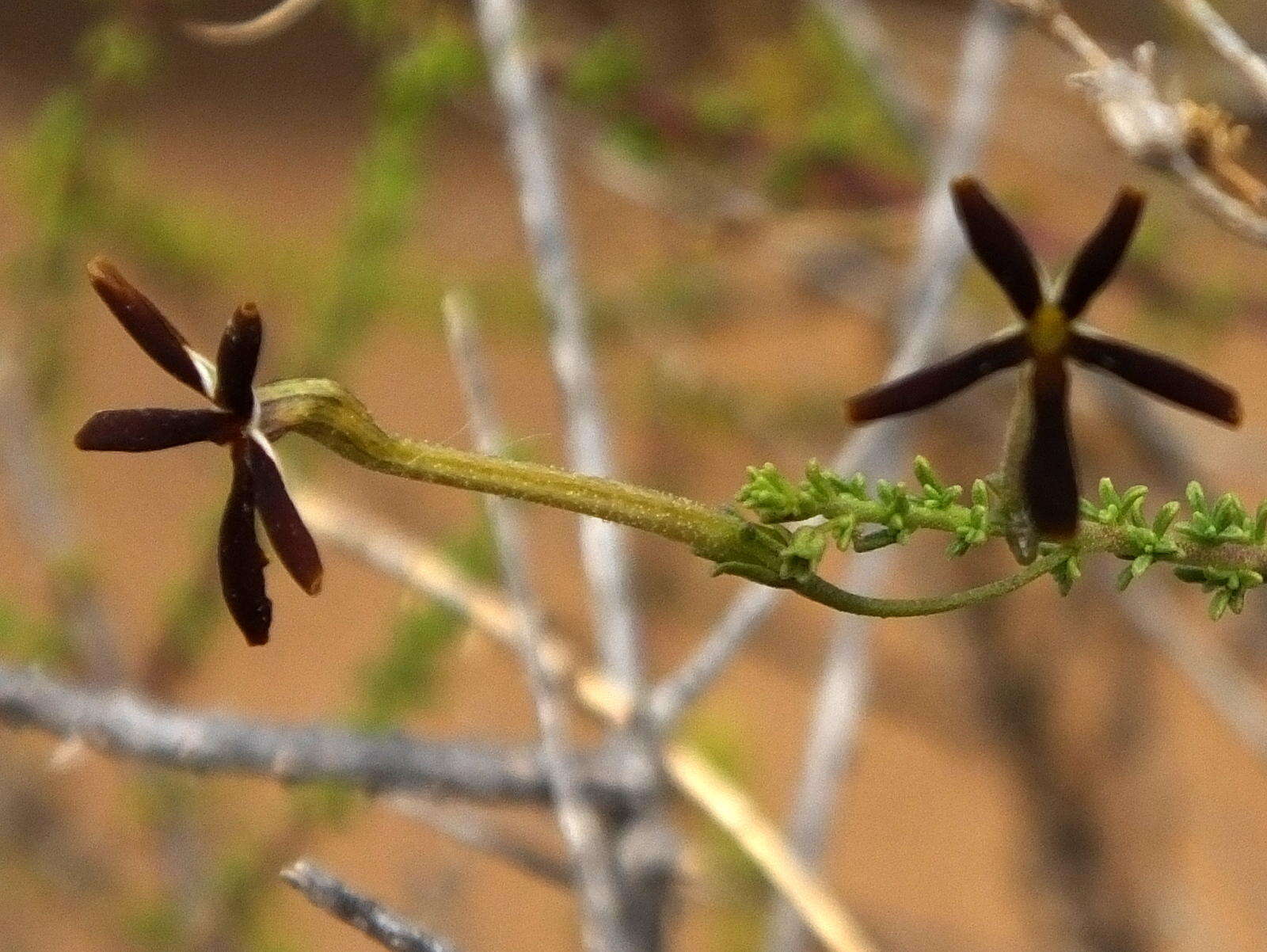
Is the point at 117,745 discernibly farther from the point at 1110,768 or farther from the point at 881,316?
the point at 1110,768

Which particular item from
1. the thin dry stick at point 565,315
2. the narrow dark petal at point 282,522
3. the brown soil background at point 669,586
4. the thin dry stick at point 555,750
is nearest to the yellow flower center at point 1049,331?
the narrow dark petal at point 282,522

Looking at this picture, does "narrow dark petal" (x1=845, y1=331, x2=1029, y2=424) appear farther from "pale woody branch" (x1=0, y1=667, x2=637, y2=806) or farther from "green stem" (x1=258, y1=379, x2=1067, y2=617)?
"pale woody branch" (x1=0, y1=667, x2=637, y2=806)

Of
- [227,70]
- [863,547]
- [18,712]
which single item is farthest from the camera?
[227,70]

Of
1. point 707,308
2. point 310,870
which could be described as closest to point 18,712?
point 310,870

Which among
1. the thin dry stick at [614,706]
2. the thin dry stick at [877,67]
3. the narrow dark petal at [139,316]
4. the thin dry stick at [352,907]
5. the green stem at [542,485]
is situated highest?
the thin dry stick at [877,67]

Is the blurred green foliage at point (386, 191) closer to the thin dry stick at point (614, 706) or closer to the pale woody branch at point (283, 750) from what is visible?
the thin dry stick at point (614, 706)
